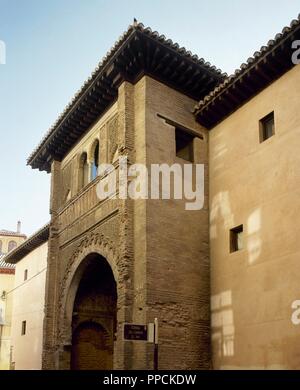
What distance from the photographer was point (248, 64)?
10531 mm

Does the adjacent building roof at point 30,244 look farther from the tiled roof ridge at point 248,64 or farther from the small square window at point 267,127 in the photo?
the small square window at point 267,127

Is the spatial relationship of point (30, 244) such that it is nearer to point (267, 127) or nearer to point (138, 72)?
point (138, 72)

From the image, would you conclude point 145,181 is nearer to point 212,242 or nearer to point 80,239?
point 212,242

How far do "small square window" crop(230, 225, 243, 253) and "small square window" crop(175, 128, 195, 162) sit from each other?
6.83ft

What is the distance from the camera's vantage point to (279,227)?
31.6 feet

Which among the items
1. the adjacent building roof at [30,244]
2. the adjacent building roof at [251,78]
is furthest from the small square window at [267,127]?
the adjacent building roof at [30,244]

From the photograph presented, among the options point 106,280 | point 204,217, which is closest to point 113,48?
point 204,217

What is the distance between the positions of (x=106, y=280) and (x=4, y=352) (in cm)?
1837

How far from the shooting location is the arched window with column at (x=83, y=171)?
14.1 metres

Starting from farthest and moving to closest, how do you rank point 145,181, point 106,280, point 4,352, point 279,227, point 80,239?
point 4,352 < point 106,280 < point 80,239 < point 145,181 < point 279,227

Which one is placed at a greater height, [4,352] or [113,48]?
[113,48]

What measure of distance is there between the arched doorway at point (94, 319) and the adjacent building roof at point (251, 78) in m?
4.51

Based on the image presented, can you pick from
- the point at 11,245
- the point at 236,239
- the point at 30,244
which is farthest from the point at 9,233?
the point at 236,239

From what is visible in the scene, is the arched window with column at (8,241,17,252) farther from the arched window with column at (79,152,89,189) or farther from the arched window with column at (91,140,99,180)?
the arched window with column at (91,140,99,180)
